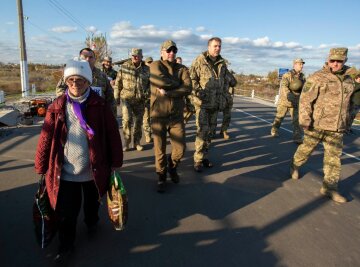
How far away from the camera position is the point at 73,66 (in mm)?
2676

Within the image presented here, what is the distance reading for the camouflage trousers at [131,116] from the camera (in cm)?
682

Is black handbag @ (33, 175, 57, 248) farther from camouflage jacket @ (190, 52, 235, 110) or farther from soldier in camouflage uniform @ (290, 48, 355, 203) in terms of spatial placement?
soldier in camouflage uniform @ (290, 48, 355, 203)

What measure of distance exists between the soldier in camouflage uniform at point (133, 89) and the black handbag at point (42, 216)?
13.2 feet

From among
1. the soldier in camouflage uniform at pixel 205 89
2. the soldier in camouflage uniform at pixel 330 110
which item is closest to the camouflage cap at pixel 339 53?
the soldier in camouflage uniform at pixel 330 110

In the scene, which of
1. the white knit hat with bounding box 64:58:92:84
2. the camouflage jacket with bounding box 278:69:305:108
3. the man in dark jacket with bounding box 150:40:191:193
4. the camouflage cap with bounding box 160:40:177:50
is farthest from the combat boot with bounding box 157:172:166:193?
the camouflage jacket with bounding box 278:69:305:108

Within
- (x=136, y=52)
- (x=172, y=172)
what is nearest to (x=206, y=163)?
(x=172, y=172)

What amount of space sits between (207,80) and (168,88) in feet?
4.48

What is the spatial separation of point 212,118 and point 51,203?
3682mm

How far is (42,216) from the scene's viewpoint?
283 cm

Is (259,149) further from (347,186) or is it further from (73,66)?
(73,66)

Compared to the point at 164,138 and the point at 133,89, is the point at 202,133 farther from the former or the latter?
the point at 133,89

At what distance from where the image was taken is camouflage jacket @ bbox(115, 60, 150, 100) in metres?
6.75

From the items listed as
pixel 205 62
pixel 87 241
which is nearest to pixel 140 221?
pixel 87 241

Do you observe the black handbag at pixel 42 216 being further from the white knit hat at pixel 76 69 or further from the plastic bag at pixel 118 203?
the white knit hat at pixel 76 69
